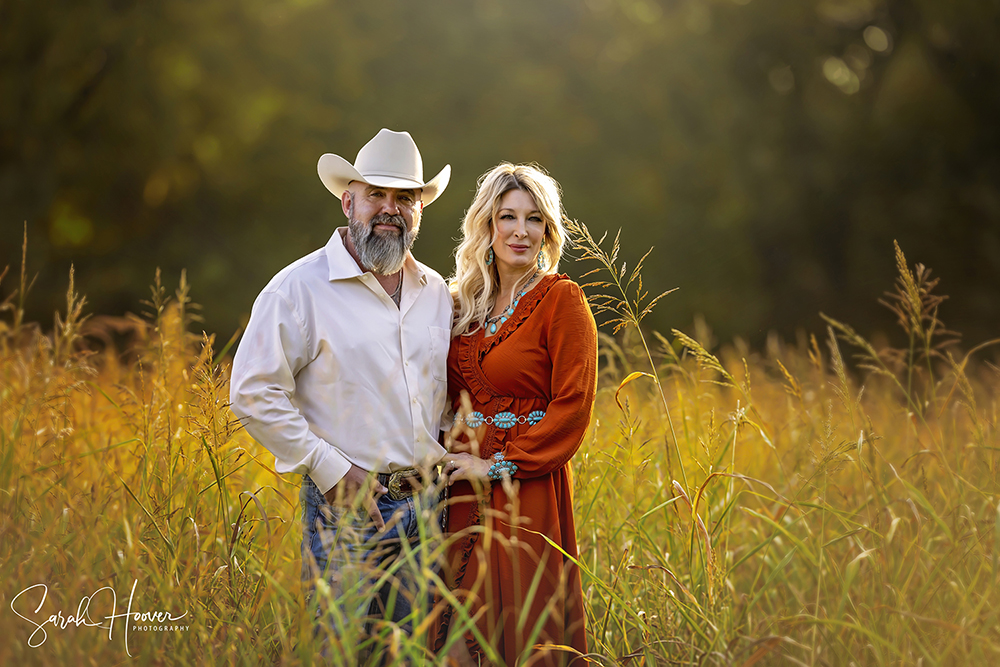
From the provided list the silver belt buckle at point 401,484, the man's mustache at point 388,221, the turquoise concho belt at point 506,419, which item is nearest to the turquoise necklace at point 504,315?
the turquoise concho belt at point 506,419

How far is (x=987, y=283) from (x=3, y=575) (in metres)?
10.7

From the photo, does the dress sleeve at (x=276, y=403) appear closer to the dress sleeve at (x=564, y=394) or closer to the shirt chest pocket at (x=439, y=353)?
the shirt chest pocket at (x=439, y=353)

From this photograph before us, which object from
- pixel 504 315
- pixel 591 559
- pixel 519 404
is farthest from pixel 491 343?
pixel 591 559

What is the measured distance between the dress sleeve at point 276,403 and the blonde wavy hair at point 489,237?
0.66 m

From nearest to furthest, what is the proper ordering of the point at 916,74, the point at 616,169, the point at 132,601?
the point at 132,601
the point at 916,74
the point at 616,169

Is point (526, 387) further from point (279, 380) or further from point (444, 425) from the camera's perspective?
point (279, 380)

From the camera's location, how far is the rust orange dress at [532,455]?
2.38 metres

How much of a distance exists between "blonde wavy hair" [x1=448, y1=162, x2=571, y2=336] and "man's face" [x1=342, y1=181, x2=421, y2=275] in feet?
0.79

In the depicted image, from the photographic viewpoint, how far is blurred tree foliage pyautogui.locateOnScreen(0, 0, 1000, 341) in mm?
9508

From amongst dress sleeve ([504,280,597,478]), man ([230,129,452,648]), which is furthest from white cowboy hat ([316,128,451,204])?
dress sleeve ([504,280,597,478])

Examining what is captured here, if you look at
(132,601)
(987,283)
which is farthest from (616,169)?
Result: (132,601)

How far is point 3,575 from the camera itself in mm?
1891

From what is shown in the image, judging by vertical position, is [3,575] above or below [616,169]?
below

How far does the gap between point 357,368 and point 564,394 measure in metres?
0.70
